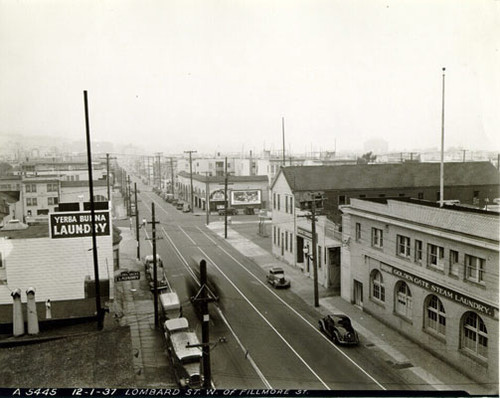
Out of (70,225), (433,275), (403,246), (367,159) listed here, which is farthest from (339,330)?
(367,159)

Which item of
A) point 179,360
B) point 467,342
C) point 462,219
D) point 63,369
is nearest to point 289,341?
point 179,360

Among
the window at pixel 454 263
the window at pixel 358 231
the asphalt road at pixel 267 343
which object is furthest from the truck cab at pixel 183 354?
the window at pixel 358 231

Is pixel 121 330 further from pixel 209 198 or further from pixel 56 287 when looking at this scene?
pixel 209 198

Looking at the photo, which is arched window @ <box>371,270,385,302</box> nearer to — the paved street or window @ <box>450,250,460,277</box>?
the paved street

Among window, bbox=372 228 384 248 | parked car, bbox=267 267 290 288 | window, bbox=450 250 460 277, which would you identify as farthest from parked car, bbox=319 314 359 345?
parked car, bbox=267 267 290 288

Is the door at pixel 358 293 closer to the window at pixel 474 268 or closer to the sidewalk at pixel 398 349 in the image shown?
the sidewalk at pixel 398 349

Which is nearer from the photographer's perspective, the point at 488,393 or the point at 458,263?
the point at 488,393
